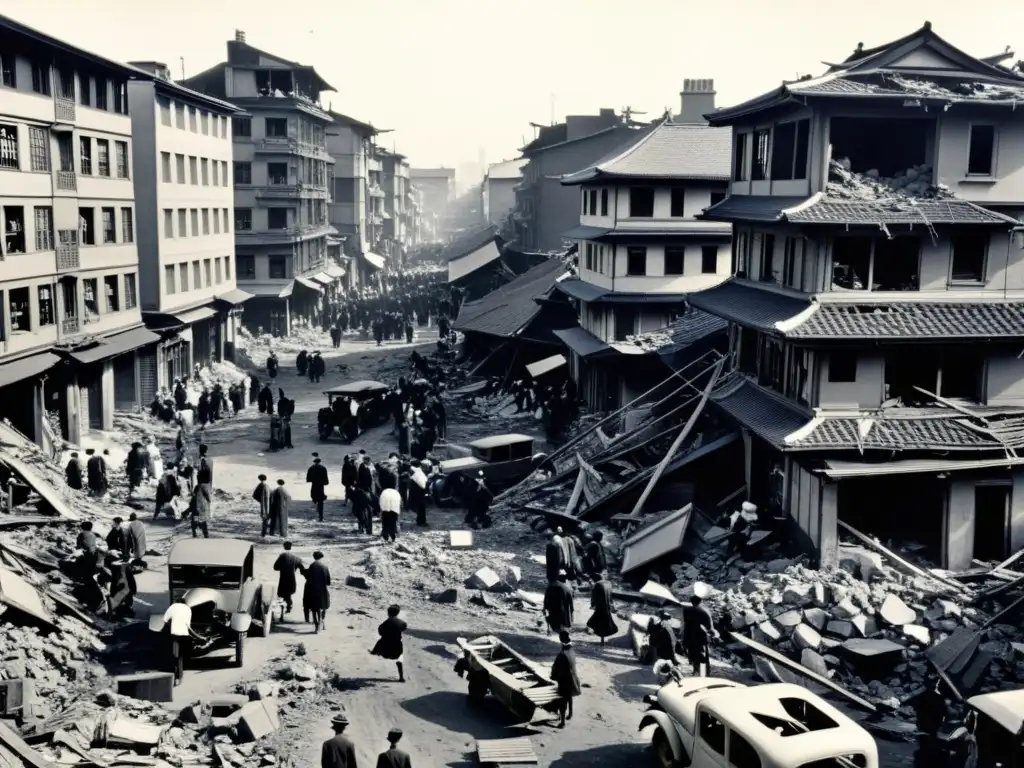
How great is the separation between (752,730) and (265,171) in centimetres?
6065

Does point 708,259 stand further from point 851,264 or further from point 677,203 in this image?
point 851,264

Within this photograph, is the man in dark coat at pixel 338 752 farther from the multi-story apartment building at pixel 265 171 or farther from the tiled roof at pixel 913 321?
the multi-story apartment building at pixel 265 171

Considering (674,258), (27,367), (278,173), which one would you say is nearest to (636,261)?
(674,258)

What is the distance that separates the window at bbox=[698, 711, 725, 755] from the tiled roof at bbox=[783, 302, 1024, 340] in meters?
11.6

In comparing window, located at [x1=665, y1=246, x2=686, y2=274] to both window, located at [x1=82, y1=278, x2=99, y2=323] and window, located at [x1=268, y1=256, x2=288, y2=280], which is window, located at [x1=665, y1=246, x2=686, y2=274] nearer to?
window, located at [x1=82, y1=278, x2=99, y2=323]

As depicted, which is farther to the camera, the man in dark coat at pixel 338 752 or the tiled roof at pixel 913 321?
the tiled roof at pixel 913 321

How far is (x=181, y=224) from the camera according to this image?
5097cm

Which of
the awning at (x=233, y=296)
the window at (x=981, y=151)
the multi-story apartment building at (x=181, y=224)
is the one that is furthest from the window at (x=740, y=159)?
the awning at (x=233, y=296)

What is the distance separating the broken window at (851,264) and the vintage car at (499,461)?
11.8 m

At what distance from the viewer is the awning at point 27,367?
31312mm

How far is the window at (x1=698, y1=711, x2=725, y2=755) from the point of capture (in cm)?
1405

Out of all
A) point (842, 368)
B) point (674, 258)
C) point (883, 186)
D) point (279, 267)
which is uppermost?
point (883, 186)

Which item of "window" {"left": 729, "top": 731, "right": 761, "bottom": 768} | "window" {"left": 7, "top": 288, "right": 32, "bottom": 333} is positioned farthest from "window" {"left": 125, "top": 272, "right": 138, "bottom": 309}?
"window" {"left": 729, "top": 731, "right": 761, "bottom": 768}

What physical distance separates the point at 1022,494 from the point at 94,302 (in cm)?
3223
